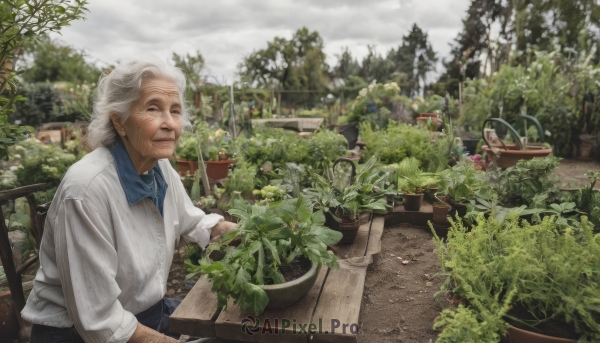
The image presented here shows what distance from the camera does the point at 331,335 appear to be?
1338 mm

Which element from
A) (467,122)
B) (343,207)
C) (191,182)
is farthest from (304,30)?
(343,207)

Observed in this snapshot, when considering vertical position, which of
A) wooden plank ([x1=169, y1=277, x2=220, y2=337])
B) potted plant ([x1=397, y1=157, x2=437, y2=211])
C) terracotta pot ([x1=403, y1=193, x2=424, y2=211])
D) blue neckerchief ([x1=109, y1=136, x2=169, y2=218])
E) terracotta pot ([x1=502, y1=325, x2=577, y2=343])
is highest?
blue neckerchief ([x1=109, y1=136, x2=169, y2=218])

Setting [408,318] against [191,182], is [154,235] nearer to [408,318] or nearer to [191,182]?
[408,318]

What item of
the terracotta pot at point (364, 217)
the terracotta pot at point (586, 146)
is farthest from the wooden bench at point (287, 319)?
the terracotta pot at point (586, 146)

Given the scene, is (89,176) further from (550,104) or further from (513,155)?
(550,104)

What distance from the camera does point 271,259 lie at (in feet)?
4.79

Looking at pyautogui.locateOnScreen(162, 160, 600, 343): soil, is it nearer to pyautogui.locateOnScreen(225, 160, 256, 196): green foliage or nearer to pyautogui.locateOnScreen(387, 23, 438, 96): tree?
pyautogui.locateOnScreen(225, 160, 256, 196): green foliage

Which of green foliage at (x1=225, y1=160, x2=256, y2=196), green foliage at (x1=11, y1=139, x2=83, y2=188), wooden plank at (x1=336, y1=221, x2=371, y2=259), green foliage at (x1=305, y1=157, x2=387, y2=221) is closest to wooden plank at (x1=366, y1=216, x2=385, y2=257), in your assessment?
wooden plank at (x1=336, y1=221, x2=371, y2=259)

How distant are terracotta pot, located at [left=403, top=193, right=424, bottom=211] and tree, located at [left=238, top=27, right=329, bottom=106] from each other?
12518 mm

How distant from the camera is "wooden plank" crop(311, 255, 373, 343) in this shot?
1342mm

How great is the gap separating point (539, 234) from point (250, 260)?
1.02m

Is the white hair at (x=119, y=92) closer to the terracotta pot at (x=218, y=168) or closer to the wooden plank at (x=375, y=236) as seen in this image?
the wooden plank at (x=375, y=236)

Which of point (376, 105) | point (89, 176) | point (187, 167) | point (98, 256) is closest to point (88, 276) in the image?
point (98, 256)

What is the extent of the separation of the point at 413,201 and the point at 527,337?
5.00ft
